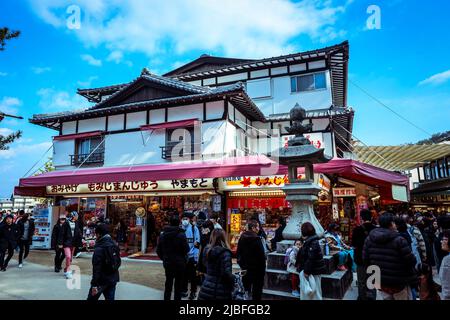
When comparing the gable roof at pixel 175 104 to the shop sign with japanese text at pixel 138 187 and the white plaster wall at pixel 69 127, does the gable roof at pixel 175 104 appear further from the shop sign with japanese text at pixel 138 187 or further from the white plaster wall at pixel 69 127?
the shop sign with japanese text at pixel 138 187

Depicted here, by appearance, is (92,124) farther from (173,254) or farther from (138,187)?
(173,254)

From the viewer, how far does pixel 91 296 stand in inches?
183

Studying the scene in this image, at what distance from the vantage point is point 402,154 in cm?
2005

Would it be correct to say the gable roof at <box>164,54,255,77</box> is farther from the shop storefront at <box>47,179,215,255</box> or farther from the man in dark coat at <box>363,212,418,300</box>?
the man in dark coat at <box>363,212,418,300</box>

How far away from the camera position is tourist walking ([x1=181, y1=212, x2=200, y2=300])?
22.5 ft

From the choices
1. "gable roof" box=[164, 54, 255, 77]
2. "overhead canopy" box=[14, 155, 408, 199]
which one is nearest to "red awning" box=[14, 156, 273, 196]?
"overhead canopy" box=[14, 155, 408, 199]

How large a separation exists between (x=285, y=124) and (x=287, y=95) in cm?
173

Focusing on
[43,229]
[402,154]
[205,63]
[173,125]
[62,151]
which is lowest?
[43,229]

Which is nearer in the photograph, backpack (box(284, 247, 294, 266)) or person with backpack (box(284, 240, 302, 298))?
person with backpack (box(284, 240, 302, 298))

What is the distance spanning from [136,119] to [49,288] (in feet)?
32.3

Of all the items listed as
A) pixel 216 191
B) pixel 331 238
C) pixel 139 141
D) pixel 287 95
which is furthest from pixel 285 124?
pixel 331 238

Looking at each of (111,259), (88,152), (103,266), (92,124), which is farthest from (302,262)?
(92,124)

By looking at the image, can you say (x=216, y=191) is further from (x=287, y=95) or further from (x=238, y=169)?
(x=287, y=95)

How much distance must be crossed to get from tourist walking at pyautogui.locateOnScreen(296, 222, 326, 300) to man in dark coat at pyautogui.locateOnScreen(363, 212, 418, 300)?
789 millimetres
